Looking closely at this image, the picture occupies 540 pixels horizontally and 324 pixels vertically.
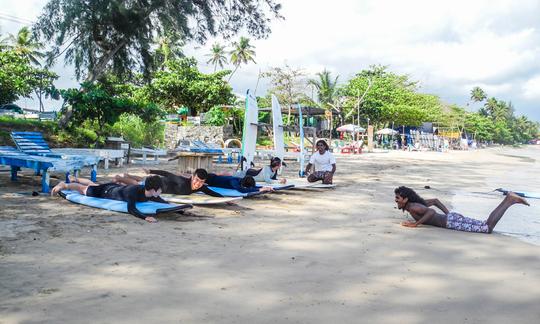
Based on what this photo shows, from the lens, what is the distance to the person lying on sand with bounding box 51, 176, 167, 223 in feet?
19.0

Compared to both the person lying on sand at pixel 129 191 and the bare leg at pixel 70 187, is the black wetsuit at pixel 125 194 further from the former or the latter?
the bare leg at pixel 70 187

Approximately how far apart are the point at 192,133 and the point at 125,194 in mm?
17495

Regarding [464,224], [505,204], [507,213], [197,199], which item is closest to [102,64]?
[197,199]

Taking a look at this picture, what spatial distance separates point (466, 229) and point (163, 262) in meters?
3.89

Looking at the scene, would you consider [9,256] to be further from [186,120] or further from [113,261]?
[186,120]

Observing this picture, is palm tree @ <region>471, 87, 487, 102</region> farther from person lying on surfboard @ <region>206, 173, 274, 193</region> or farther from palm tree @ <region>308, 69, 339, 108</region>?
person lying on surfboard @ <region>206, 173, 274, 193</region>

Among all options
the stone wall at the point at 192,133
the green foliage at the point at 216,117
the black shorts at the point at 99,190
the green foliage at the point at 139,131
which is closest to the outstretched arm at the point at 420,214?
the black shorts at the point at 99,190

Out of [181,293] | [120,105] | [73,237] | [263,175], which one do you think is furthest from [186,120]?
[181,293]

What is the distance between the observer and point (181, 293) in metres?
3.31

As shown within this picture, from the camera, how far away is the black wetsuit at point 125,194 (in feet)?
19.0

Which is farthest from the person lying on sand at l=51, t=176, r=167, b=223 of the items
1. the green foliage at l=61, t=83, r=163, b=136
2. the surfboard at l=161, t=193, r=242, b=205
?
the green foliage at l=61, t=83, r=163, b=136

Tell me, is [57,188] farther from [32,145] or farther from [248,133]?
[248,133]

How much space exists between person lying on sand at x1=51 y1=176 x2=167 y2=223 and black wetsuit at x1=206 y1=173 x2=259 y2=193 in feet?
5.70

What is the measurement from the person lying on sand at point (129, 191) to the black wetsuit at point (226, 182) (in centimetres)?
174
